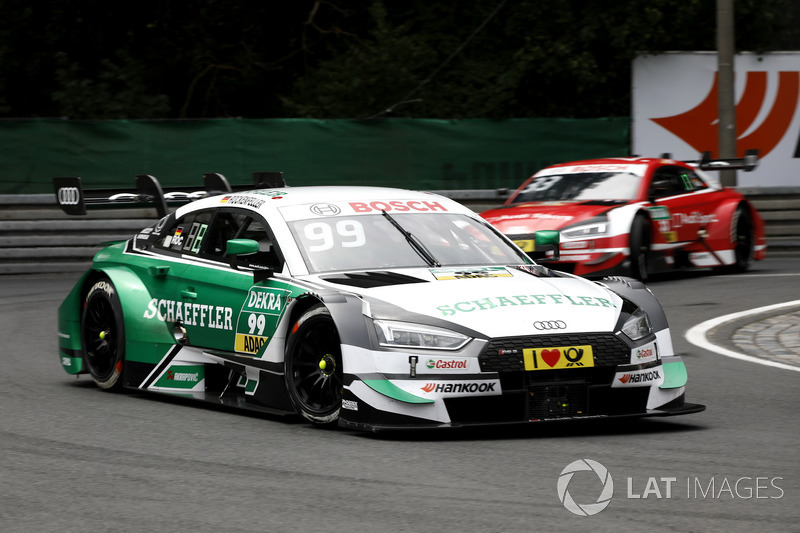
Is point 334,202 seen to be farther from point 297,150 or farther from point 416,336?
point 297,150

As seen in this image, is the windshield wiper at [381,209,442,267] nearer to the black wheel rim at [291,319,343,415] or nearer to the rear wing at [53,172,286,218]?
the black wheel rim at [291,319,343,415]

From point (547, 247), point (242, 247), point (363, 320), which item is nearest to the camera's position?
point (363, 320)

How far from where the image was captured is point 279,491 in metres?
5.82

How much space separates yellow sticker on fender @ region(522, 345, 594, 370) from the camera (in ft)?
22.6

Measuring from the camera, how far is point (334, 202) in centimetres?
845

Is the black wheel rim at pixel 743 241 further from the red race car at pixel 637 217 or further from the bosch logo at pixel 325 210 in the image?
the bosch logo at pixel 325 210

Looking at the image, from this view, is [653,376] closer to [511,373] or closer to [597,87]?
[511,373]

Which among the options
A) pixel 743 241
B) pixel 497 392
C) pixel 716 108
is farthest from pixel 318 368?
pixel 716 108

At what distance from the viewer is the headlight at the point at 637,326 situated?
23.7 ft

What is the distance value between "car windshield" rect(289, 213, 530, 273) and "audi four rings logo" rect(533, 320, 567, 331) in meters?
1.17

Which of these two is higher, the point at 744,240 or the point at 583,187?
the point at 583,187

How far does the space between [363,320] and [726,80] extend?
1477 cm

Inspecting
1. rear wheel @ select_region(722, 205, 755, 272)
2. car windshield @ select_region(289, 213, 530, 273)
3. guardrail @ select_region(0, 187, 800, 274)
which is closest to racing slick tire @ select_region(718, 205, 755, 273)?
rear wheel @ select_region(722, 205, 755, 272)

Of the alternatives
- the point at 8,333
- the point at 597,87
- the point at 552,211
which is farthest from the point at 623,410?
the point at 597,87
